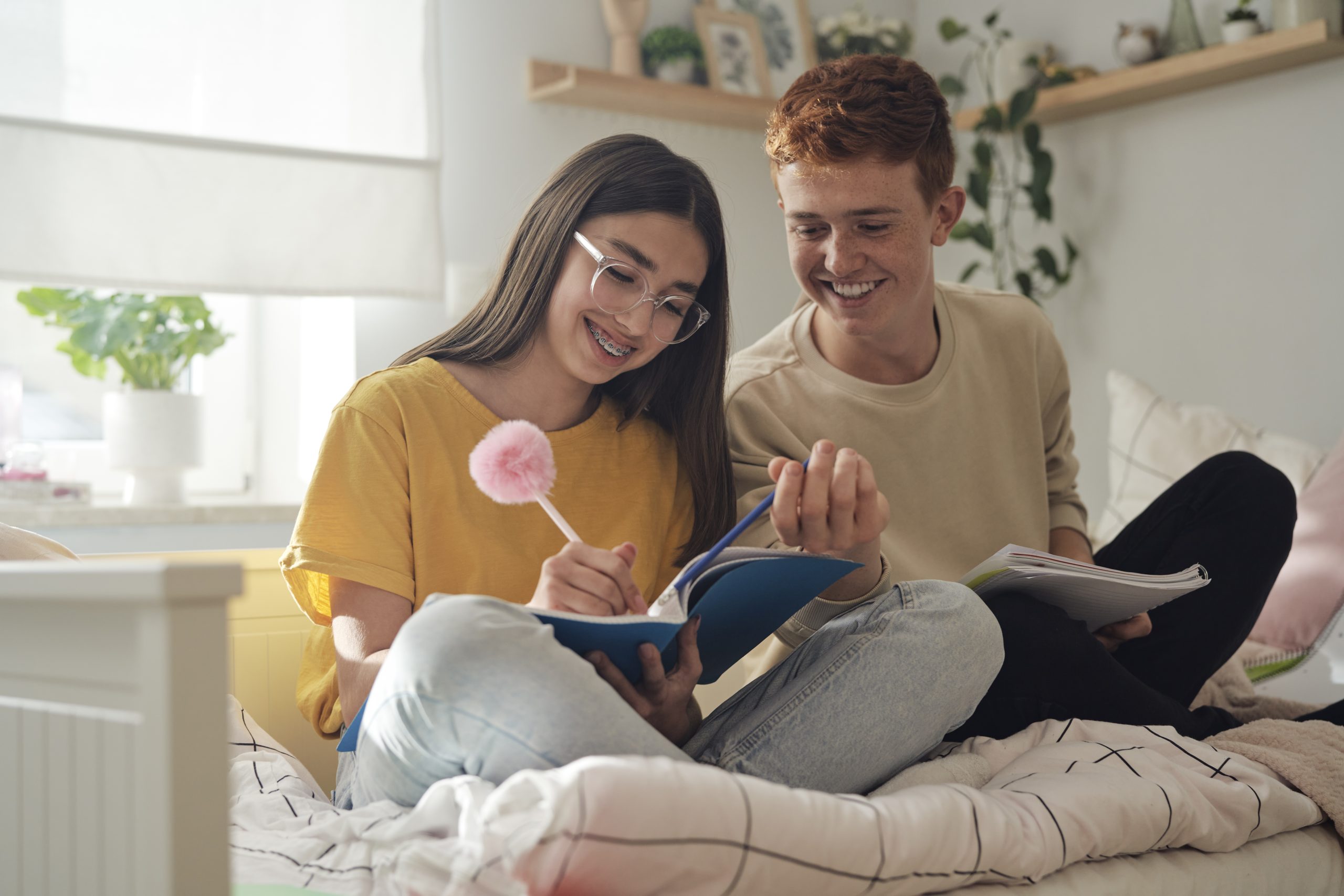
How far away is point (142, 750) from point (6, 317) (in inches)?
74.9

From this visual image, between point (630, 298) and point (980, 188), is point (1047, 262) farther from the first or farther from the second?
point (630, 298)

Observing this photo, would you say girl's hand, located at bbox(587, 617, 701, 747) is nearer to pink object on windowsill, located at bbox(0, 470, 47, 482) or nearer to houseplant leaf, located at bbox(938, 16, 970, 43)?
pink object on windowsill, located at bbox(0, 470, 47, 482)

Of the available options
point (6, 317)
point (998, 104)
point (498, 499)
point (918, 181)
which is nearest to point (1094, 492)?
point (998, 104)

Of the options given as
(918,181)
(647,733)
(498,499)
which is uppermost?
(918,181)

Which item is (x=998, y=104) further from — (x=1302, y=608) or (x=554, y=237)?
(x=554, y=237)

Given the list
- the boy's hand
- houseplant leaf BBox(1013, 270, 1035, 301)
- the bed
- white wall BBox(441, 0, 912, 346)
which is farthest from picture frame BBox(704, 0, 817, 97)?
the bed

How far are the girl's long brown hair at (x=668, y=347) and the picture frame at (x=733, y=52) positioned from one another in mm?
1456

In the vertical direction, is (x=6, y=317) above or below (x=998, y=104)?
below

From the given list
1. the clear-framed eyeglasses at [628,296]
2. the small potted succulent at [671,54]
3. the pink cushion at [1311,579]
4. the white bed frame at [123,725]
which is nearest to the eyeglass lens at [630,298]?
the clear-framed eyeglasses at [628,296]

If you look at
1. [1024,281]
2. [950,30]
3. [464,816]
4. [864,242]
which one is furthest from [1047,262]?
[464,816]

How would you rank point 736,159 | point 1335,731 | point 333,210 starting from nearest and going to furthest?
point 1335,731 → point 333,210 → point 736,159

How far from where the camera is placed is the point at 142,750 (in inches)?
25.8

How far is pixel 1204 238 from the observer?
8.38 feet

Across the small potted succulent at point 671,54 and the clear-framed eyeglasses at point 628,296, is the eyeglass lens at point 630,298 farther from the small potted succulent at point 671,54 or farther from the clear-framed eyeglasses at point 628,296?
the small potted succulent at point 671,54
